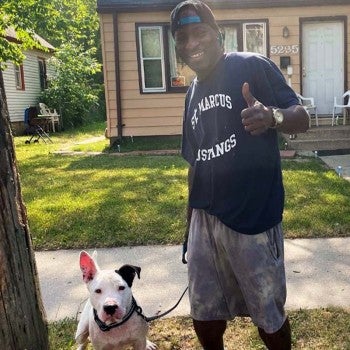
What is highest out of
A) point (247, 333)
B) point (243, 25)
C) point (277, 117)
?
point (243, 25)

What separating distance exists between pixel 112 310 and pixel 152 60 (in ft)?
34.5

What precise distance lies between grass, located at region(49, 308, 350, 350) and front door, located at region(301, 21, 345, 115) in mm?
9743

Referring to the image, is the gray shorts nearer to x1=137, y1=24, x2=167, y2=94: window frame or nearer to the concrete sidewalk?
the concrete sidewalk

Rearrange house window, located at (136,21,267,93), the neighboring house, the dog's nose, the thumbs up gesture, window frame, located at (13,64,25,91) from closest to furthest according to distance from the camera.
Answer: the thumbs up gesture, the dog's nose, house window, located at (136,21,267,93), the neighboring house, window frame, located at (13,64,25,91)

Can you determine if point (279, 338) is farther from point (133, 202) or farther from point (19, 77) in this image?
point (19, 77)

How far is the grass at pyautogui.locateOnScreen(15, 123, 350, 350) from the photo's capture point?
3246 millimetres

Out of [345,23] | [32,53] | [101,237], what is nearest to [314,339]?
[101,237]

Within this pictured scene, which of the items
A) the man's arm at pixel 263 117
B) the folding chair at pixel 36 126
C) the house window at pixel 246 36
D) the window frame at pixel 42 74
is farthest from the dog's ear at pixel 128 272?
the window frame at pixel 42 74

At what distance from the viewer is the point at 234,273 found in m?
2.38

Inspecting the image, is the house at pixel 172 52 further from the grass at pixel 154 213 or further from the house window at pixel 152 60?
the grass at pixel 154 213

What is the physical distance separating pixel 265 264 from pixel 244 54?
1.00m

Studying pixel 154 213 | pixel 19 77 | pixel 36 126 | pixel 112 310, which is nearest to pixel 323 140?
pixel 154 213

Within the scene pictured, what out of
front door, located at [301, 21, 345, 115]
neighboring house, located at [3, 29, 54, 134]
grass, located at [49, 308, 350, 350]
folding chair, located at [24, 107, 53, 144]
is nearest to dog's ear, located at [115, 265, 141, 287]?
grass, located at [49, 308, 350, 350]

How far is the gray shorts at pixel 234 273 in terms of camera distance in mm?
2289
